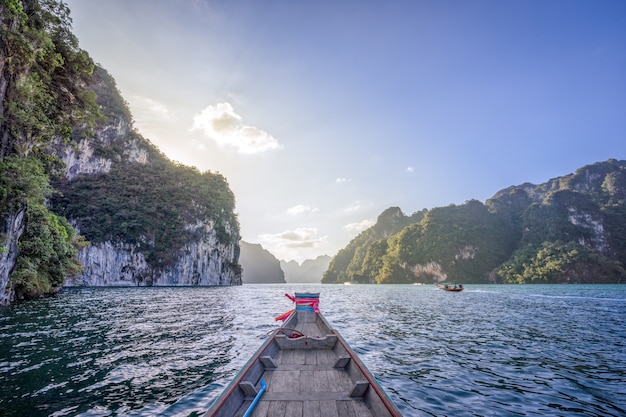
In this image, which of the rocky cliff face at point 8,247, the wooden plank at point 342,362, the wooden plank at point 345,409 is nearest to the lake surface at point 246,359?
the wooden plank at point 342,362

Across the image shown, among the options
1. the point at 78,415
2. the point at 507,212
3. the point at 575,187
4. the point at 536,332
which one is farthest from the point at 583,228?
the point at 78,415

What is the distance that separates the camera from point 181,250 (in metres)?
72.4

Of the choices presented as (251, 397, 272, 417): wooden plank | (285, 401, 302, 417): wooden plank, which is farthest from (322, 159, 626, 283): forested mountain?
(251, 397, 272, 417): wooden plank

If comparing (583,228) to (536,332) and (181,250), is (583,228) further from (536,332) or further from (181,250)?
(181,250)

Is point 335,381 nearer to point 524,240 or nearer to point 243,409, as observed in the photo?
point 243,409

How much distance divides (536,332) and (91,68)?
30.9m

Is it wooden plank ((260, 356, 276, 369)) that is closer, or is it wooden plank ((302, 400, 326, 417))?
wooden plank ((302, 400, 326, 417))

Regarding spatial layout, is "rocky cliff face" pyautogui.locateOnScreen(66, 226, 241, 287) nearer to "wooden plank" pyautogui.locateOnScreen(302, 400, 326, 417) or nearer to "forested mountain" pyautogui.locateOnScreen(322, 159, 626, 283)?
"wooden plank" pyautogui.locateOnScreen(302, 400, 326, 417)

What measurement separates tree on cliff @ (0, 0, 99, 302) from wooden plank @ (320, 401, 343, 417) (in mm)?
17918

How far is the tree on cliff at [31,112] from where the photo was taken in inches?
585

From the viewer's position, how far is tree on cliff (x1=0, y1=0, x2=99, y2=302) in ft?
48.8

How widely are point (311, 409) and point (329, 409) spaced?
26 cm

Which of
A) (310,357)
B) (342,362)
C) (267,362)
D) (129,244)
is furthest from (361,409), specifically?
(129,244)

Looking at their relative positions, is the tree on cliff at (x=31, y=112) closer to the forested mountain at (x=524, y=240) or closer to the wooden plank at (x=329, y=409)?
the wooden plank at (x=329, y=409)
